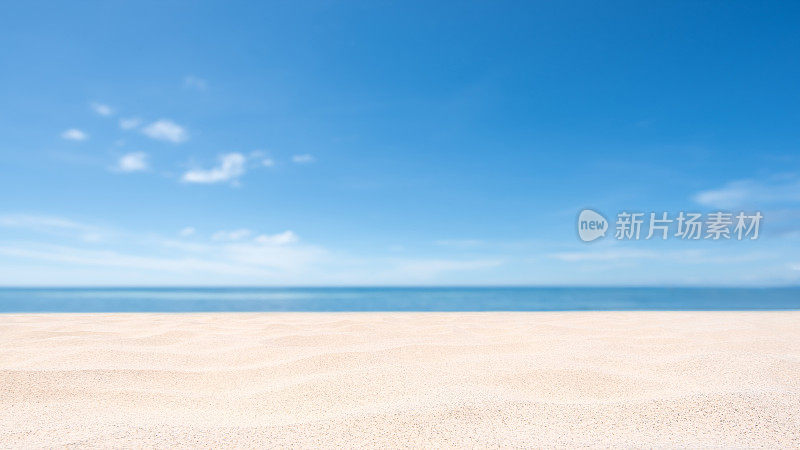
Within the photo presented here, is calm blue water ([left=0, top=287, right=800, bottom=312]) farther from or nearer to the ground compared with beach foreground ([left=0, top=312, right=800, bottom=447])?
nearer to the ground

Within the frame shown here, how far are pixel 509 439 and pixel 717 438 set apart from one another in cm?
68

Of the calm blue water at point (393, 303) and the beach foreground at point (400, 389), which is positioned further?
the calm blue water at point (393, 303)

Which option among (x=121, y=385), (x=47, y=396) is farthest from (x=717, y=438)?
(x=47, y=396)

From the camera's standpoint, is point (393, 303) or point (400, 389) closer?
point (400, 389)

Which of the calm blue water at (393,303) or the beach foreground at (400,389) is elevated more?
the beach foreground at (400,389)

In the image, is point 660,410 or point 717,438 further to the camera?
point 660,410

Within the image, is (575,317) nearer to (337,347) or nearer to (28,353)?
(337,347)

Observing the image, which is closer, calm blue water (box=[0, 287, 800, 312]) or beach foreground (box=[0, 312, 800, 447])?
beach foreground (box=[0, 312, 800, 447])

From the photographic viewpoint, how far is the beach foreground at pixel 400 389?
4.80 feet

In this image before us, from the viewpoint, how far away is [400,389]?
194 centimetres

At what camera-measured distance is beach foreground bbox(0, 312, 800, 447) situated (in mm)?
1463

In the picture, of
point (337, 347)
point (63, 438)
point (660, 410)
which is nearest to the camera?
point (63, 438)

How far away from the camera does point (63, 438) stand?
142cm

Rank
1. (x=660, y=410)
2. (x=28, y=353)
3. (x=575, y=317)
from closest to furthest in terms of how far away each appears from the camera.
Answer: (x=660, y=410)
(x=28, y=353)
(x=575, y=317)
